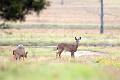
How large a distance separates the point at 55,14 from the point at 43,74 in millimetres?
71364

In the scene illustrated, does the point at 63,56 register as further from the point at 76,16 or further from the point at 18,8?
the point at 76,16

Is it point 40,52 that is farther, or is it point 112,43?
point 112,43

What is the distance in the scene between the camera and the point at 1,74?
1180 centimetres

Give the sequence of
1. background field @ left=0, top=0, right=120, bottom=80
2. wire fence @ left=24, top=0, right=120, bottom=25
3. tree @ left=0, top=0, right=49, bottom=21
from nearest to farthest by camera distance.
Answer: background field @ left=0, top=0, right=120, bottom=80 → tree @ left=0, top=0, right=49, bottom=21 → wire fence @ left=24, top=0, right=120, bottom=25

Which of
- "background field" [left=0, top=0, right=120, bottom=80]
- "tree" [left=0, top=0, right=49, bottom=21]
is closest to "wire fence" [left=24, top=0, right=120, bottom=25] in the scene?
"background field" [left=0, top=0, right=120, bottom=80]

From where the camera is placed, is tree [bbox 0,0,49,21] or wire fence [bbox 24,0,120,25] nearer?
tree [bbox 0,0,49,21]

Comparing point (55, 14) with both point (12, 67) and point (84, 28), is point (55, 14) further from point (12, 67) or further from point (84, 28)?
point (12, 67)

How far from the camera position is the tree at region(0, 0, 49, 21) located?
1565 cm

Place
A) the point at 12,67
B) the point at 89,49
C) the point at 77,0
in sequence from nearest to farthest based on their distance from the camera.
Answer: the point at 12,67
the point at 89,49
the point at 77,0

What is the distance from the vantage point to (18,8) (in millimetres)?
15727

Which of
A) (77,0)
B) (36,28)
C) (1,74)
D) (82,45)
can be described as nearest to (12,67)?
(1,74)

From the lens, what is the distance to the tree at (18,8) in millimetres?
15648

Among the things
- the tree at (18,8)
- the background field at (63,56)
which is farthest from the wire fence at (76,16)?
the tree at (18,8)

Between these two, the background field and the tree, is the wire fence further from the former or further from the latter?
the tree
